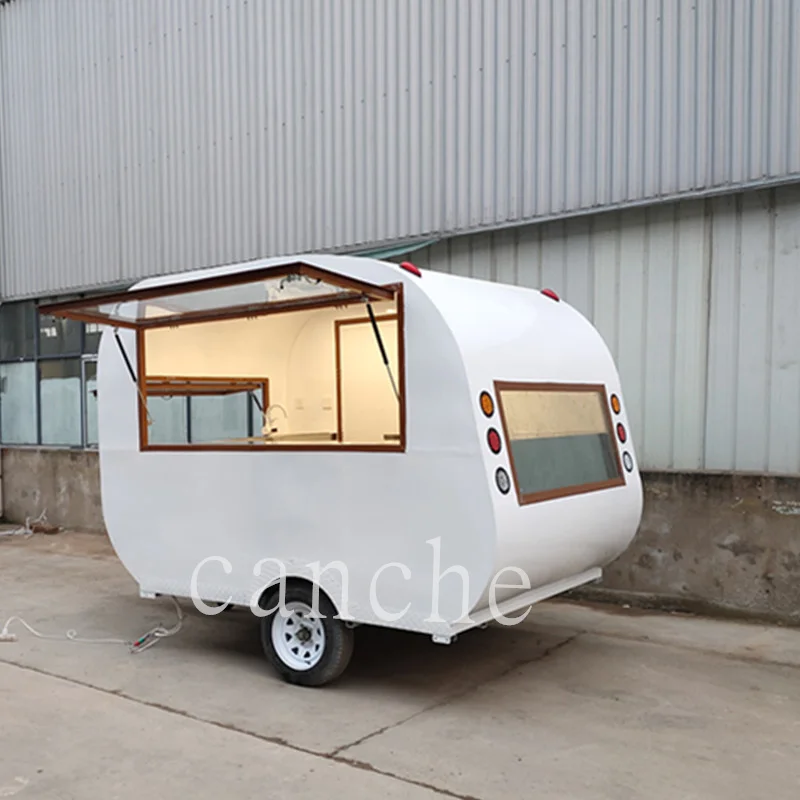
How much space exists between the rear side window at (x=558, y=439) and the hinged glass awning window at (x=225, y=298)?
1.05m

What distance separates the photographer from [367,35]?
31.4 ft

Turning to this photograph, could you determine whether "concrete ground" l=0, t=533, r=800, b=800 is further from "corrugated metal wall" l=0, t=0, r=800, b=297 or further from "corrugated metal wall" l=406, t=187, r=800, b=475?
"corrugated metal wall" l=0, t=0, r=800, b=297

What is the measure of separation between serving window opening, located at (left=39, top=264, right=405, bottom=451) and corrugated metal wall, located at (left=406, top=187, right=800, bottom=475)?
208 centimetres

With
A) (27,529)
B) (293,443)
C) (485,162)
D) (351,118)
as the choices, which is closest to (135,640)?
(293,443)

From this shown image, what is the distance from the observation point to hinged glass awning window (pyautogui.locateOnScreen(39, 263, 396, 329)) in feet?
17.0

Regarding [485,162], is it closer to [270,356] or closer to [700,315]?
[700,315]

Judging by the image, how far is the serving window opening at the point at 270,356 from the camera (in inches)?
229

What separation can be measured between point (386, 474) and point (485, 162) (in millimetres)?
4668

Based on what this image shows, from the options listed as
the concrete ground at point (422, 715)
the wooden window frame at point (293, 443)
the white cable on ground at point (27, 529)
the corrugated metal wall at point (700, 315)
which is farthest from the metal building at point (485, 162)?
the wooden window frame at point (293, 443)

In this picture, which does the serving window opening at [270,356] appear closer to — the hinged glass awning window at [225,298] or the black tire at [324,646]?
the hinged glass awning window at [225,298]

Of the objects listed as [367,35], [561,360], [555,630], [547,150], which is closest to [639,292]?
[547,150]

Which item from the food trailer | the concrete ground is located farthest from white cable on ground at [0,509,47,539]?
the food trailer

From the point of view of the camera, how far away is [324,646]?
550cm

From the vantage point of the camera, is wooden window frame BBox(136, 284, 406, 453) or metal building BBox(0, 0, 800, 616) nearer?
wooden window frame BBox(136, 284, 406, 453)
